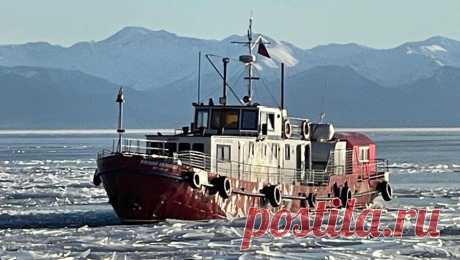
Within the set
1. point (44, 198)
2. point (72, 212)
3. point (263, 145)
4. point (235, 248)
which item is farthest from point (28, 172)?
point (235, 248)

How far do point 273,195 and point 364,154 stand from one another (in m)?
11.0

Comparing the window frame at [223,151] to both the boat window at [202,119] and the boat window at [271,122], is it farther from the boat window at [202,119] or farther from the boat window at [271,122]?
the boat window at [271,122]

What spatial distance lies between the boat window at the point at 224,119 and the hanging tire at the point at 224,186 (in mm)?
3654

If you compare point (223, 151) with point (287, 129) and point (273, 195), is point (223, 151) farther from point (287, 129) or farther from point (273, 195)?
point (287, 129)

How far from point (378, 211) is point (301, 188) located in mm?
3183

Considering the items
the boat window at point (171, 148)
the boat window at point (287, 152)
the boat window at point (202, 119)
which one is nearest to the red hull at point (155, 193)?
the boat window at point (171, 148)

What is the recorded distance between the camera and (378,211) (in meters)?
41.7

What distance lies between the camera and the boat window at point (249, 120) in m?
39.3

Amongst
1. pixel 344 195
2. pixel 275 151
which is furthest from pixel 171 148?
pixel 344 195

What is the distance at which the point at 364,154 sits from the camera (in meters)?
48.3

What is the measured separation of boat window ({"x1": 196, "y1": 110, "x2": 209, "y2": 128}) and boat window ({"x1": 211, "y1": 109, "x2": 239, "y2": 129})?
0.30 m

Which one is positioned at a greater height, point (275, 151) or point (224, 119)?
point (224, 119)

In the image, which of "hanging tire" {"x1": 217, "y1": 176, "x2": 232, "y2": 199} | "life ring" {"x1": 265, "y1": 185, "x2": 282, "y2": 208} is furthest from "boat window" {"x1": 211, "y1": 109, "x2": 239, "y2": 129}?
"hanging tire" {"x1": 217, "y1": 176, "x2": 232, "y2": 199}

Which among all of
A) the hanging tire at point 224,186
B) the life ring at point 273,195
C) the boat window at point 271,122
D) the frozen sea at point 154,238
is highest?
the boat window at point 271,122
